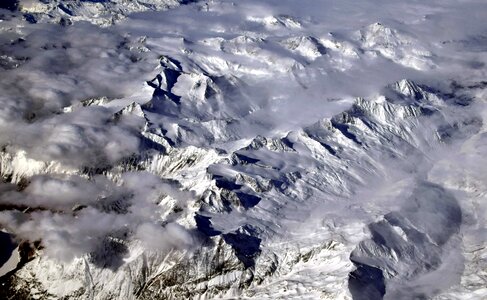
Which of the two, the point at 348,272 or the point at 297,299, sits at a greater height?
the point at 348,272

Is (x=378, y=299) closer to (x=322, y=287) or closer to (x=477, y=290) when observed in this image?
(x=322, y=287)

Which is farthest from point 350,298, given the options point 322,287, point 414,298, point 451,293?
point 451,293

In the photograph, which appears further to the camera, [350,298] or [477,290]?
[477,290]

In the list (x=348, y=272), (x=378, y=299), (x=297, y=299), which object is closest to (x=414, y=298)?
(x=378, y=299)

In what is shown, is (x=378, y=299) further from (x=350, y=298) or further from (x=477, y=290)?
(x=477, y=290)

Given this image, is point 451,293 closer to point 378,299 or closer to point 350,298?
point 378,299

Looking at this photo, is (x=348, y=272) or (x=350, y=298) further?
(x=348, y=272)

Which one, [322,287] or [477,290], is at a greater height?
[477,290]

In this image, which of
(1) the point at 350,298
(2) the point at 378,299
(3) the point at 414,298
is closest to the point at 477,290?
(3) the point at 414,298
